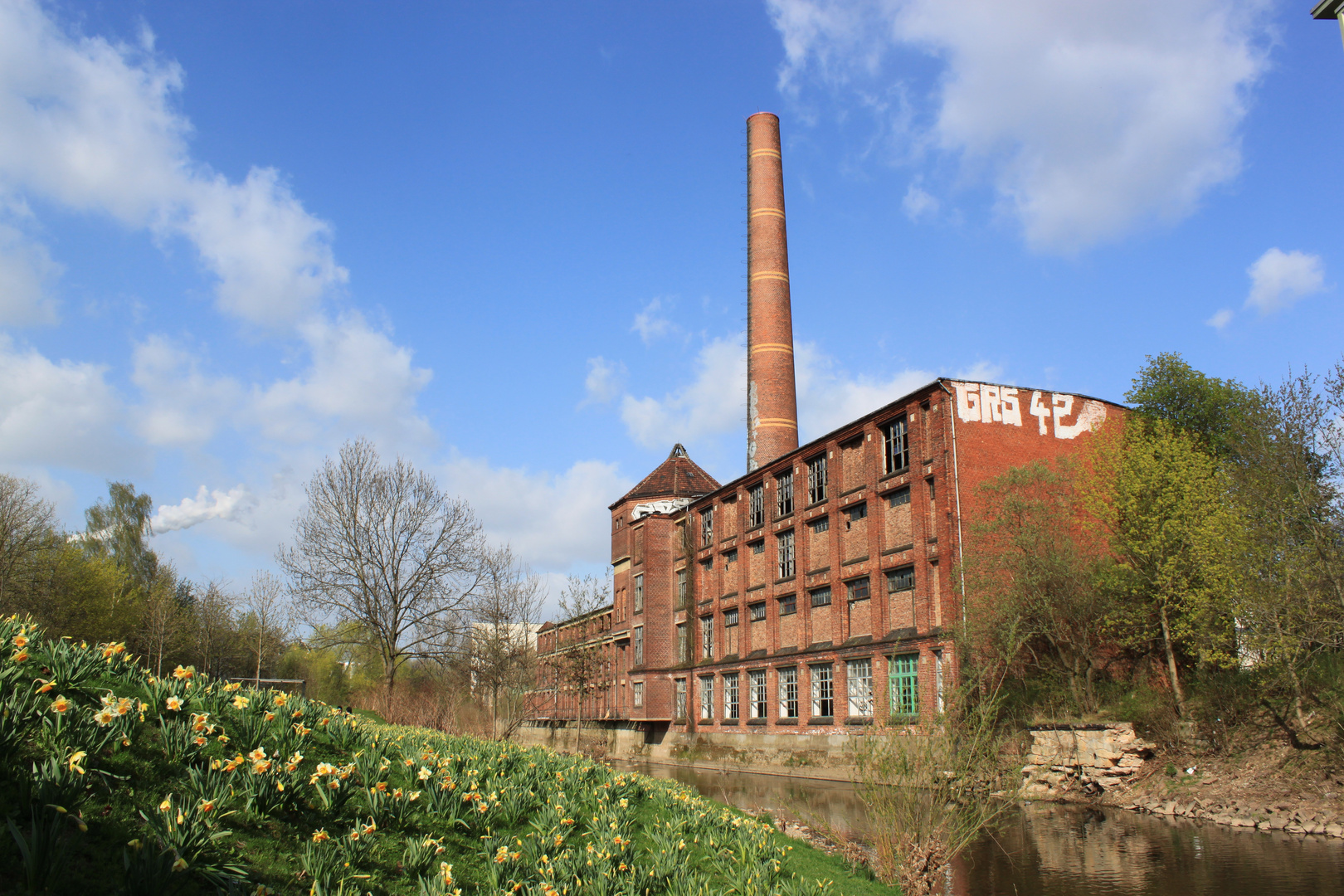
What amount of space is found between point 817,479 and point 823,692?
8.48 metres

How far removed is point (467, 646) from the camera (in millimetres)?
33469

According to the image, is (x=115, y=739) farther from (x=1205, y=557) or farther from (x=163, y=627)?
(x=163, y=627)

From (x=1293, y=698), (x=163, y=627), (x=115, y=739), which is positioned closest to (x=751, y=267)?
(x=1293, y=698)

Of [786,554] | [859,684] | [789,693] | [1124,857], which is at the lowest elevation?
[1124,857]

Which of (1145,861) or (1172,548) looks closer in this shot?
(1145,861)

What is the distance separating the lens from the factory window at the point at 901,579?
2980 cm

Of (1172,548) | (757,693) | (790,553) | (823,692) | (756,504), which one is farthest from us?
(756,504)

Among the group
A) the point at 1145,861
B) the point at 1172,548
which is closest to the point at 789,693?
the point at 1172,548

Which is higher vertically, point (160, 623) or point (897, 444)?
point (897, 444)

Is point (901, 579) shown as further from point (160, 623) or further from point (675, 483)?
point (160, 623)

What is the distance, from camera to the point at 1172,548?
1006 inches

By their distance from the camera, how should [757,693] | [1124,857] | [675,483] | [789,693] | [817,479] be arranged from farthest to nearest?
[675,483] → [757,693] → [817,479] → [789,693] → [1124,857]

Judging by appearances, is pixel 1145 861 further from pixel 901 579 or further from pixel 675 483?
pixel 675 483

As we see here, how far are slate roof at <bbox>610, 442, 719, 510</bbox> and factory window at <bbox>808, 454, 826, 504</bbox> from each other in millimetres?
15809
